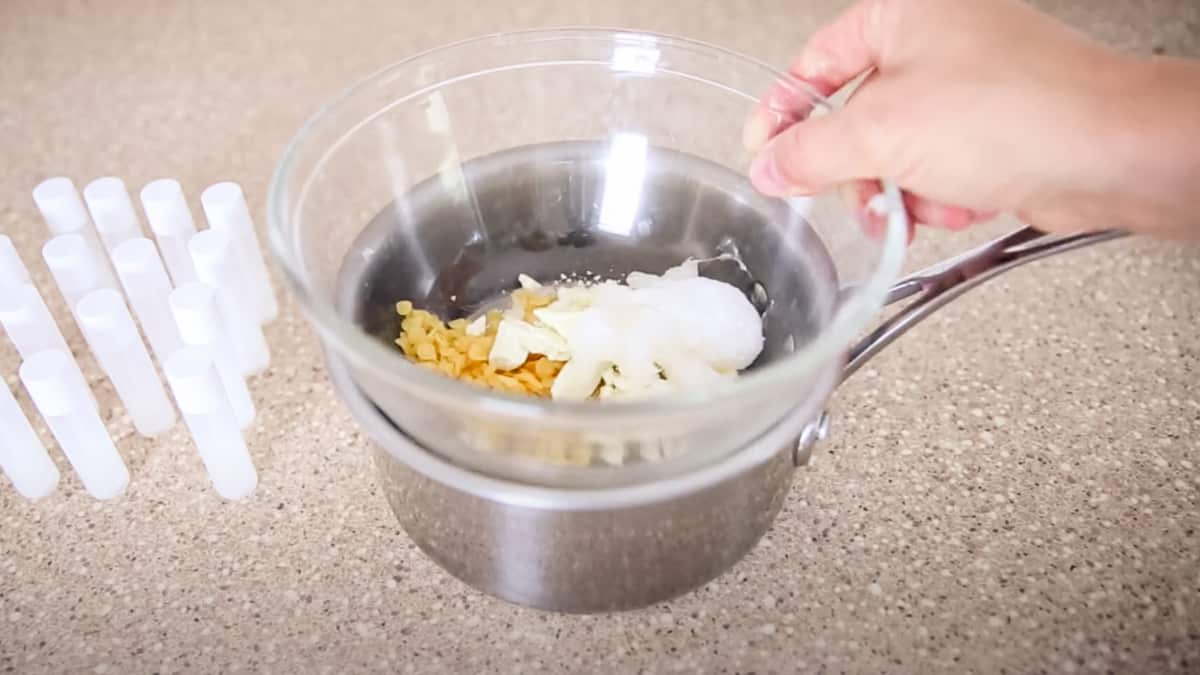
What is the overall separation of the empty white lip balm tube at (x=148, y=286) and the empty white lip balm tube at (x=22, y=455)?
76mm

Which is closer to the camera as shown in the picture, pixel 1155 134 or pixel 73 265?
pixel 1155 134

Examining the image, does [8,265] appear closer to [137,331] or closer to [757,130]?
[137,331]

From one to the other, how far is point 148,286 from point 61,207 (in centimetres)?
9

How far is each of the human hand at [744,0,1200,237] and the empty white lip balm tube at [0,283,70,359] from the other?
1.32 ft

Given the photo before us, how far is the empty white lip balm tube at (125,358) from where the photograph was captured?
1.74 ft

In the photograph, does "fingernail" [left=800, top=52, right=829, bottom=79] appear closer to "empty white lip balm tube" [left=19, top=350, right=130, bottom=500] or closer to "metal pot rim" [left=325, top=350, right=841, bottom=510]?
"metal pot rim" [left=325, top=350, right=841, bottom=510]

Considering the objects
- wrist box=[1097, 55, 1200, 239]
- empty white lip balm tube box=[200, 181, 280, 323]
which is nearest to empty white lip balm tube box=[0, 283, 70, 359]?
empty white lip balm tube box=[200, 181, 280, 323]

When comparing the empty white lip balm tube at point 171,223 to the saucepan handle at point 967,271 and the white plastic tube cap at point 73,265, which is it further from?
the saucepan handle at point 967,271

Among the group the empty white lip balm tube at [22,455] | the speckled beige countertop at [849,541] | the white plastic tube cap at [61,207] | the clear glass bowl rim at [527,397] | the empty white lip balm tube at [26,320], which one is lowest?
the speckled beige countertop at [849,541]

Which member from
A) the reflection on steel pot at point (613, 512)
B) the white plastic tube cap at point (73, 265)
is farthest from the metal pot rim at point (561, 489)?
the white plastic tube cap at point (73, 265)

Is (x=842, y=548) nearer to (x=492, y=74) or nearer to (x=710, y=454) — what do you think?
(x=710, y=454)

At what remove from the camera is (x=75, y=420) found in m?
0.52

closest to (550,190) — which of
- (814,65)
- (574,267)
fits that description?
(574,267)

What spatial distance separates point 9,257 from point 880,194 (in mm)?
468
